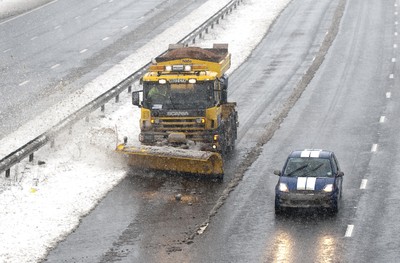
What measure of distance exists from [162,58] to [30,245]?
460 inches

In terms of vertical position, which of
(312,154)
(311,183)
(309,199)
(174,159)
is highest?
(312,154)

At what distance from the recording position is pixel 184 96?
110ft

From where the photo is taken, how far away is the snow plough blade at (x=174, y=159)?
31.3m

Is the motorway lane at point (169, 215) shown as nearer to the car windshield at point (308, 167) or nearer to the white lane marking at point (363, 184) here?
the car windshield at point (308, 167)

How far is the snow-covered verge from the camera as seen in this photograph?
26266mm

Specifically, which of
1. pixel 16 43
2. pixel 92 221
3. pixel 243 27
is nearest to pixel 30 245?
pixel 92 221

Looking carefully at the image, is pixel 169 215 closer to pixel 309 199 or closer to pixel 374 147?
pixel 309 199

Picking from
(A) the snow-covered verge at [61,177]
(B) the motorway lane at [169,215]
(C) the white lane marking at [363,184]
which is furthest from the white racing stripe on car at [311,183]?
(A) the snow-covered verge at [61,177]

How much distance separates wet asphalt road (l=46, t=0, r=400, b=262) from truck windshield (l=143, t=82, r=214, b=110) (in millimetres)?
2284

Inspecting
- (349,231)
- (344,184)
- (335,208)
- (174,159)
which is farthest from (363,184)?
(174,159)

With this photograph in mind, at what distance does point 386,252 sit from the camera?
2414 centimetres

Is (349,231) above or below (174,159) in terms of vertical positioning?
above

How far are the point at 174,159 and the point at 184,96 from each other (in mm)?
2393

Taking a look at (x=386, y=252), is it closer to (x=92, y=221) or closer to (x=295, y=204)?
(x=295, y=204)
